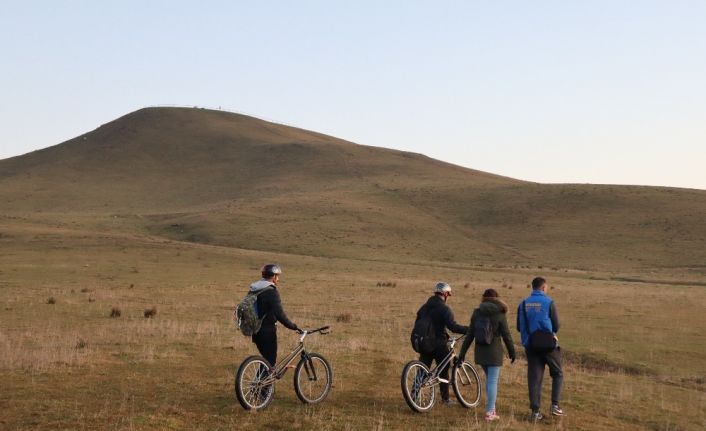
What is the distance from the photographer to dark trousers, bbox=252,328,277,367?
12430 mm

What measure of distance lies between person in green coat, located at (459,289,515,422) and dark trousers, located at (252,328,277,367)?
319 centimetres

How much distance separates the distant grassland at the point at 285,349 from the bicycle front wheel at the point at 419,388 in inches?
8.5

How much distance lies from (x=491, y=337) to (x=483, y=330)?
6.9 inches

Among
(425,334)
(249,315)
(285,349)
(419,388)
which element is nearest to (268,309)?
(249,315)

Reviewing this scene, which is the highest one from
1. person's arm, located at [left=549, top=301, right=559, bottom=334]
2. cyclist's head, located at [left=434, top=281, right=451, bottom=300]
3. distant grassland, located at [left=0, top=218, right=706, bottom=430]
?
cyclist's head, located at [left=434, top=281, right=451, bottom=300]

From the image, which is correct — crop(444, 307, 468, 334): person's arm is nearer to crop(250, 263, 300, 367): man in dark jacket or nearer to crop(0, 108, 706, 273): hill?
crop(250, 263, 300, 367): man in dark jacket

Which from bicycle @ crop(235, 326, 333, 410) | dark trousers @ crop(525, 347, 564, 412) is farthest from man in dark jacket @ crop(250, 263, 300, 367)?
dark trousers @ crop(525, 347, 564, 412)

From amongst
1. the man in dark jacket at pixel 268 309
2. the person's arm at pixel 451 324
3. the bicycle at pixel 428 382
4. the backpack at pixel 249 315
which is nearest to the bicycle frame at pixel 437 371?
the bicycle at pixel 428 382

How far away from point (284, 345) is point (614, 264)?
202ft

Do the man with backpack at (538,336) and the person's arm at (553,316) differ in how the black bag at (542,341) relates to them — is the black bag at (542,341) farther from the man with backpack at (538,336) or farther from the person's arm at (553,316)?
the person's arm at (553,316)

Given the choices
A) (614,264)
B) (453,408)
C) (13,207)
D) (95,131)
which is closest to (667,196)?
(614,264)

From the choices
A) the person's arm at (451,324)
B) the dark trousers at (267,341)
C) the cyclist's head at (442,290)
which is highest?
the cyclist's head at (442,290)

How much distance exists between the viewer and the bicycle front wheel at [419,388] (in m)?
12.4

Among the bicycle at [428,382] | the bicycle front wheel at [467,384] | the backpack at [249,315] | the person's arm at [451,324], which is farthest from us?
the bicycle front wheel at [467,384]
